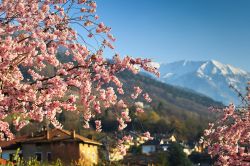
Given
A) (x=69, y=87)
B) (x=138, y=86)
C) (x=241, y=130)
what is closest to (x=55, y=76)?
(x=69, y=87)

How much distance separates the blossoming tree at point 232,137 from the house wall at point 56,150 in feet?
145

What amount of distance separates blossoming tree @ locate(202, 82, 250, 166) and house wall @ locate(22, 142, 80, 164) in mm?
44272

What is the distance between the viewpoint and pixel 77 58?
14.1 metres

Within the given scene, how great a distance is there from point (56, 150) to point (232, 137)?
4775 centimetres

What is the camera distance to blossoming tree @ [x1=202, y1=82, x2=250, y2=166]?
19.6 meters

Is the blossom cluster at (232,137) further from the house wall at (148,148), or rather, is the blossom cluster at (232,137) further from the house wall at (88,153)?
the house wall at (148,148)

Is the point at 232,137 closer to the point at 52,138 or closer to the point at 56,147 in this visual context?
the point at 56,147

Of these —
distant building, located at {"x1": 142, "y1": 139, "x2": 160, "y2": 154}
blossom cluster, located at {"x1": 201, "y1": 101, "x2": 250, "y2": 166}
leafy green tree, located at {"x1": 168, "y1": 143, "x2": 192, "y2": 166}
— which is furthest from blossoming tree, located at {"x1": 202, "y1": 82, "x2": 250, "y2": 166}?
distant building, located at {"x1": 142, "y1": 139, "x2": 160, "y2": 154}

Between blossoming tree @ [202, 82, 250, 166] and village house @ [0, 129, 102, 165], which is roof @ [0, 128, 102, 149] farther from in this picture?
blossoming tree @ [202, 82, 250, 166]

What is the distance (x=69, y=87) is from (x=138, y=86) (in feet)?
9.95

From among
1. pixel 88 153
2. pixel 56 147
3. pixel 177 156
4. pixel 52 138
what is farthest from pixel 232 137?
pixel 177 156

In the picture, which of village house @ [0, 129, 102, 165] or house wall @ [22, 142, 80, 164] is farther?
village house @ [0, 129, 102, 165]

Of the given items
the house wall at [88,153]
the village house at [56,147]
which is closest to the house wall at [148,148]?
the house wall at [88,153]

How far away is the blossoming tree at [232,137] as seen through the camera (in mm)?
19562
